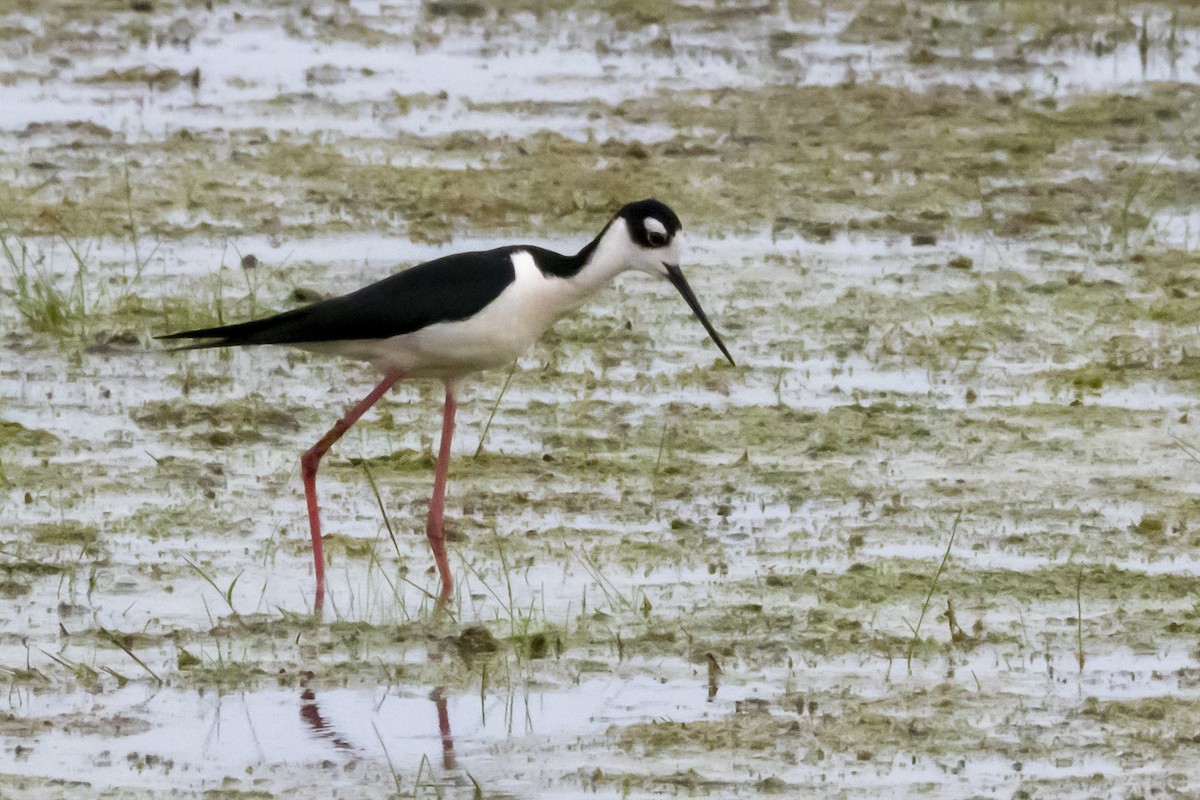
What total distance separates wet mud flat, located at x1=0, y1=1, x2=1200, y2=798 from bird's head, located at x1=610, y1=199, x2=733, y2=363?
668mm

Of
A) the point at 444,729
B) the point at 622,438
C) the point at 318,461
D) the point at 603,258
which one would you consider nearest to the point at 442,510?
the point at 318,461

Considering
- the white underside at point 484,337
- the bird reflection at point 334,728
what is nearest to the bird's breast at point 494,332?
the white underside at point 484,337

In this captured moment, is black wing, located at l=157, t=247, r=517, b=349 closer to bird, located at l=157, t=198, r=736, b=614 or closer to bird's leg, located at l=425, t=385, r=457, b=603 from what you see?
bird, located at l=157, t=198, r=736, b=614

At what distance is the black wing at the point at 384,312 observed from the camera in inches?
262

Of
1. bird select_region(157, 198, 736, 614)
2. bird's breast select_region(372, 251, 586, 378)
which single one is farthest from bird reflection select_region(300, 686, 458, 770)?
bird's breast select_region(372, 251, 586, 378)

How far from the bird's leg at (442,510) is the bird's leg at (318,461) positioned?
183 mm

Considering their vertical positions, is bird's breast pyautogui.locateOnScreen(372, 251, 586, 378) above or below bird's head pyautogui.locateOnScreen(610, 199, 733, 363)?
below

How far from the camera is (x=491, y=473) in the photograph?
291 inches

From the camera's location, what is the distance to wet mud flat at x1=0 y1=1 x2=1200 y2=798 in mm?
5461

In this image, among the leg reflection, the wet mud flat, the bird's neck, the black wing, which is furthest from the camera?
the bird's neck

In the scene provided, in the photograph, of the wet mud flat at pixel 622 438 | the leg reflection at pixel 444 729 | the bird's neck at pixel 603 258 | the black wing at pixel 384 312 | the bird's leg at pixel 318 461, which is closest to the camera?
the leg reflection at pixel 444 729

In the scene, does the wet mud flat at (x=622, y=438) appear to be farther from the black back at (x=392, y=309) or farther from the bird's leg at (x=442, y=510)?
the black back at (x=392, y=309)

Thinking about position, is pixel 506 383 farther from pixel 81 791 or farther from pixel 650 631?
pixel 81 791

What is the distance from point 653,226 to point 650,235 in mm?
34
